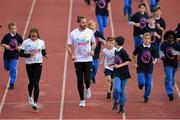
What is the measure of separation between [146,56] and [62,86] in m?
2.99

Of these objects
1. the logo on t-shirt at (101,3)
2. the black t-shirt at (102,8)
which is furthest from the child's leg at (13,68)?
the logo on t-shirt at (101,3)

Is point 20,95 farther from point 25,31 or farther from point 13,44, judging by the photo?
point 25,31

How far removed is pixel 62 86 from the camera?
16.6 m

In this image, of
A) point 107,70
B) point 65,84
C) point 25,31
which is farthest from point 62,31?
point 107,70

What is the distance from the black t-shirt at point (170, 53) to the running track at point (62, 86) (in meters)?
0.96

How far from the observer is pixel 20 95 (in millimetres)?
15805

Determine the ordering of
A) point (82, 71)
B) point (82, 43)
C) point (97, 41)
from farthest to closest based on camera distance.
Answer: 1. point (97, 41)
2. point (82, 71)
3. point (82, 43)

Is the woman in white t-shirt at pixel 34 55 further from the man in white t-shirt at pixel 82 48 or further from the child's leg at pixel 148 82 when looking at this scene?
the child's leg at pixel 148 82

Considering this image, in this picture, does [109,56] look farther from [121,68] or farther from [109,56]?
[121,68]

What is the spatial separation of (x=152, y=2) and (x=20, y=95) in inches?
391

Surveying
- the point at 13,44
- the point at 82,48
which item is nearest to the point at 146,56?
the point at 82,48

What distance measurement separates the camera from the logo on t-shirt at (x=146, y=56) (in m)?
14.5

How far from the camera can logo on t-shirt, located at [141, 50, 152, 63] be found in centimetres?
1452

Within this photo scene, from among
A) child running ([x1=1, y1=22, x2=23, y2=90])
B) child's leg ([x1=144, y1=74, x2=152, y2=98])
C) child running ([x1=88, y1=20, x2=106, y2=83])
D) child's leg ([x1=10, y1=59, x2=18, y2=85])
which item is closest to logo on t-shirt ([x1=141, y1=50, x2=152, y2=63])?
child's leg ([x1=144, y1=74, x2=152, y2=98])
